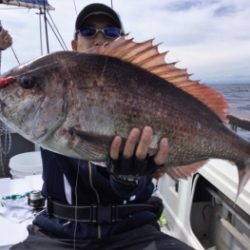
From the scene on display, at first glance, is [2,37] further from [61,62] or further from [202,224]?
[202,224]

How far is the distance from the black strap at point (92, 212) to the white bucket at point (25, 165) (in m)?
2.53

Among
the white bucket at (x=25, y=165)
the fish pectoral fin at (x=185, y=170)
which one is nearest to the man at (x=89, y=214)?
the fish pectoral fin at (x=185, y=170)

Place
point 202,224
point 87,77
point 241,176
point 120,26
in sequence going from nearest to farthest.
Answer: point 87,77
point 241,176
point 120,26
point 202,224

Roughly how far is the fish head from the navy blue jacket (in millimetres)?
756

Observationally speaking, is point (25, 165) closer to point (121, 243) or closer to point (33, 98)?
point (121, 243)

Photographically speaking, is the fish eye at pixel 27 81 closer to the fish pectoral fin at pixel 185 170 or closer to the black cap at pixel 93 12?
the fish pectoral fin at pixel 185 170

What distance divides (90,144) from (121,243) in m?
1.03

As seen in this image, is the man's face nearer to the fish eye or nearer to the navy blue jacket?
the navy blue jacket

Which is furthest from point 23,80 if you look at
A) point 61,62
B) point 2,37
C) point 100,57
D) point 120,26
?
point 2,37

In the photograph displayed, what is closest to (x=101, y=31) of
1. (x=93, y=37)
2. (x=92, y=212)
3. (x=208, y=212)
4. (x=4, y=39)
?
(x=93, y=37)

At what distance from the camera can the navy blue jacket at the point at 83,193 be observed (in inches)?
88.4

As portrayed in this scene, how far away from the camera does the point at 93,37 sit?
251cm

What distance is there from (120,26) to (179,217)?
6.37 feet

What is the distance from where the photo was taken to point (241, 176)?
1802mm
